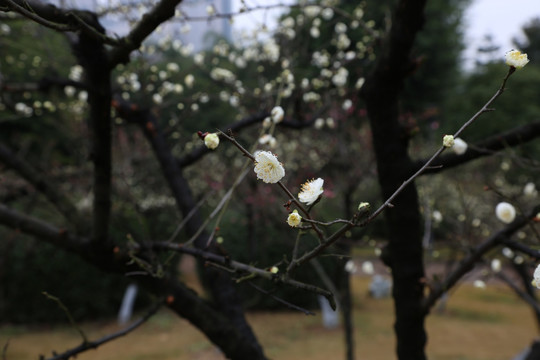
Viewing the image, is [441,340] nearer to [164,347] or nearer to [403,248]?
[164,347]

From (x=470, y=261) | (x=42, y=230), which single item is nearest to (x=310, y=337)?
(x=470, y=261)

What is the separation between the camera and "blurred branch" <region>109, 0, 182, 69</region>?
1.38m

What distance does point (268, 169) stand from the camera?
3.17 ft

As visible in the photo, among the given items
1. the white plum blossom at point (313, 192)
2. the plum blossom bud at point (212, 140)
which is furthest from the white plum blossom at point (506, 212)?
the plum blossom bud at point (212, 140)

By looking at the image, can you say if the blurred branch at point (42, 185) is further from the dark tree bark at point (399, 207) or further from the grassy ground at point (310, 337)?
the grassy ground at point (310, 337)

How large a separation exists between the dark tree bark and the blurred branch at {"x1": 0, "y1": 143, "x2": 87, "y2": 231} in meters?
1.90

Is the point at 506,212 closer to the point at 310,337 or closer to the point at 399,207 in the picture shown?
the point at 399,207

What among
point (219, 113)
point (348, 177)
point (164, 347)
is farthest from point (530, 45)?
point (164, 347)

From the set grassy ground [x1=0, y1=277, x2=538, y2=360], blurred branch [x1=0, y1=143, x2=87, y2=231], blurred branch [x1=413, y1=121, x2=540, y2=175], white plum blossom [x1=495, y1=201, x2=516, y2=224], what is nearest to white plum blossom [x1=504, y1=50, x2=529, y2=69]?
blurred branch [x1=413, y1=121, x2=540, y2=175]

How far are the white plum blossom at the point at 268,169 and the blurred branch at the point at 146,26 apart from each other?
74 centimetres

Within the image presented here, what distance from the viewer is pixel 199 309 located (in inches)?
86.9

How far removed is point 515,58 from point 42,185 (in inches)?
108

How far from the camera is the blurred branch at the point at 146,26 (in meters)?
1.38

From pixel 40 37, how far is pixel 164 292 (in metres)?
3.56
